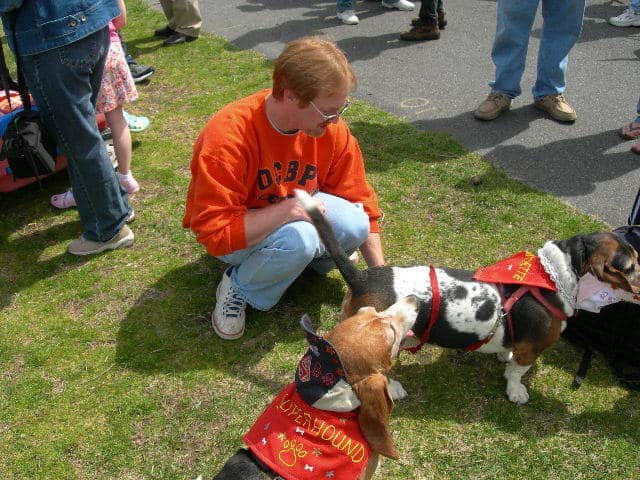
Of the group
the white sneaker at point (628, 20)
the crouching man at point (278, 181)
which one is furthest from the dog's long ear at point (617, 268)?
the white sneaker at point (628, 20)

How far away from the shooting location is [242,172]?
3.04 metres

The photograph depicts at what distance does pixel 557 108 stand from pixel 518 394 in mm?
3171

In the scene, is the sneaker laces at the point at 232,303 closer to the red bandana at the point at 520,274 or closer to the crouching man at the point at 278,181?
the crouching man at the point at 278,181

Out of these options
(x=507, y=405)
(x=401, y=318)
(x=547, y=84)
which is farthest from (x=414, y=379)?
(x=547, y=84)

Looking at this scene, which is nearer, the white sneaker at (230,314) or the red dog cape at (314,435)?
the red dog cape at (314,435)

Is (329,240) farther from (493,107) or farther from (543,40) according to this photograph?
(543,40)

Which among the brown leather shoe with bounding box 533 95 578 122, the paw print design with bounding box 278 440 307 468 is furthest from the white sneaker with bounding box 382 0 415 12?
the paw print design with bounding box 278 440 307 468

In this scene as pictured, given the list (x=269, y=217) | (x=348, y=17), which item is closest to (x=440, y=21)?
(x=348, y=17)

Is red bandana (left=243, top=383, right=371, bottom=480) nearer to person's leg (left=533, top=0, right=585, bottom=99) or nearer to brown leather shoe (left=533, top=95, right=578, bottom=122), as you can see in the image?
brown leather shoe (left=533, top=95, right=578, bottom=122)

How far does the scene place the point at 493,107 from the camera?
5.37 meters

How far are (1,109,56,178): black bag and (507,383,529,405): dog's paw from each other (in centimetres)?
299

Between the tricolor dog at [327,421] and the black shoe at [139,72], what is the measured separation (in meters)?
4.98

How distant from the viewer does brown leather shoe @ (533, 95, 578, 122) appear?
5242mm

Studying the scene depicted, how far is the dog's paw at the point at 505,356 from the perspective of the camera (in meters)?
3.15
